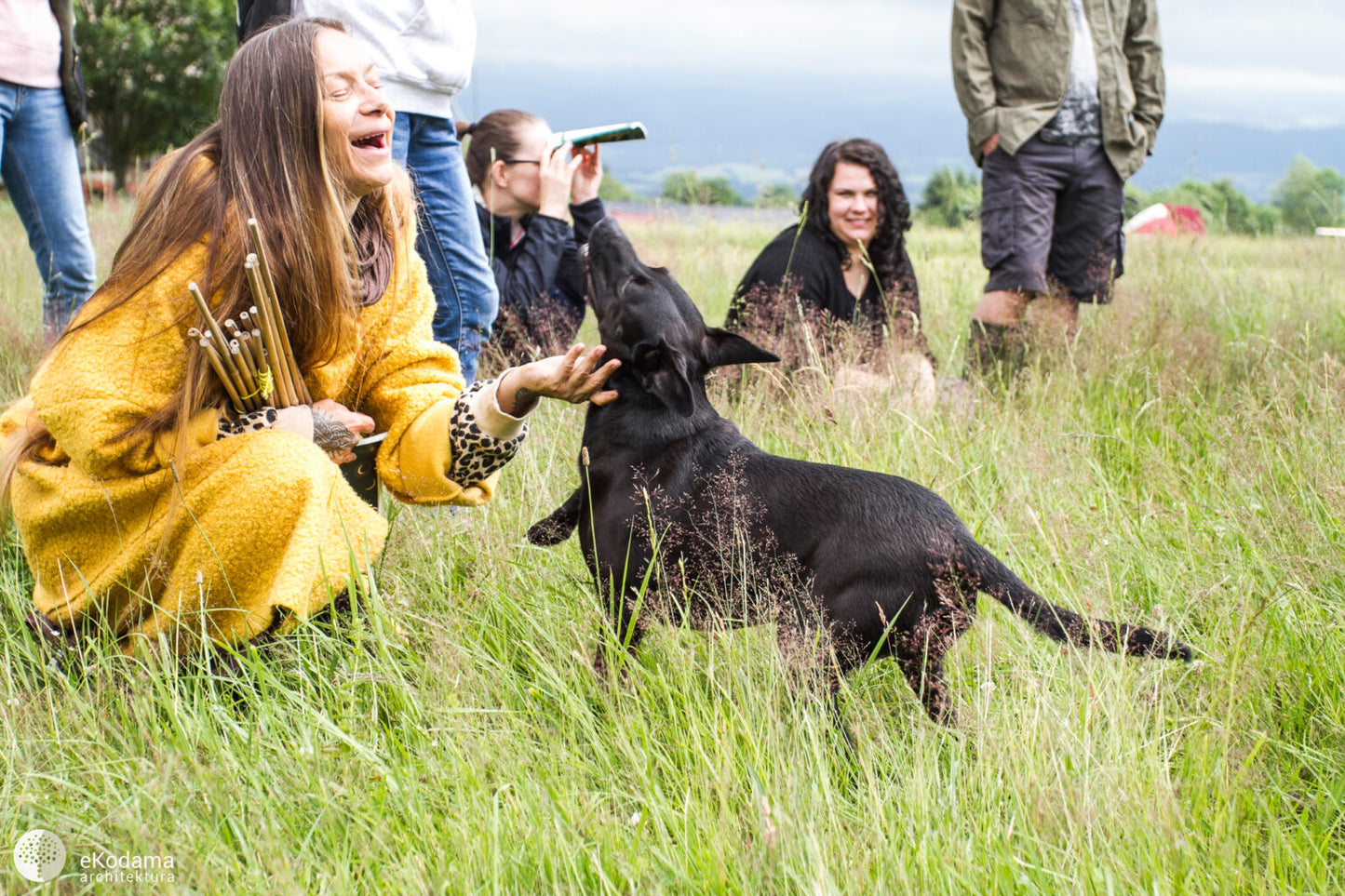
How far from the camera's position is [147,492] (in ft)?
7.61

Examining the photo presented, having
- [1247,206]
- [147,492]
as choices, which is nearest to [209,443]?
[147,492]

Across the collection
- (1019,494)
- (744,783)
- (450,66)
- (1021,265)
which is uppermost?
(450,66)

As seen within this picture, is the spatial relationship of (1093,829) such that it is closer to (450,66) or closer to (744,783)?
(744,783)

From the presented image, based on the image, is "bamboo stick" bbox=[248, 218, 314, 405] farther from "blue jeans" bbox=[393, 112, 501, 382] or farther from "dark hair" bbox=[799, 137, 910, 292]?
"dark hair" bbox=[799, 137, 910, 292]

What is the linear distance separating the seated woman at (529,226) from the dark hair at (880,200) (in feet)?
3.43

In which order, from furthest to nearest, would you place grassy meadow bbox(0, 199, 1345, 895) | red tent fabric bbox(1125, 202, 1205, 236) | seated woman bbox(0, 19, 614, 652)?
red tent fabric bbox(1125, 202, 1205, 236) < seated woman bbox(0, 19, 614, 652) < grassy meadow bbox(0, 199, 1345, 895)

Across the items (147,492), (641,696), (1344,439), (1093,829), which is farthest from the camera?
(1344,439)

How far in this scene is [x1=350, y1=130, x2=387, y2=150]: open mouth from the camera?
7.84 feet

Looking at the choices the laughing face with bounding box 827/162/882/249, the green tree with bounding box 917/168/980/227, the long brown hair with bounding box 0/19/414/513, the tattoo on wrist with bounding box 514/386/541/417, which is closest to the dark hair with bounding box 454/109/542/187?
the laughing face with bounding box 827/162/882/249

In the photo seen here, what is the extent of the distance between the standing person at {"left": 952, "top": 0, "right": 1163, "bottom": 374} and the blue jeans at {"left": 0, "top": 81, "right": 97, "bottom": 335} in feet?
12.3

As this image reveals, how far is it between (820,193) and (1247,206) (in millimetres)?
15540

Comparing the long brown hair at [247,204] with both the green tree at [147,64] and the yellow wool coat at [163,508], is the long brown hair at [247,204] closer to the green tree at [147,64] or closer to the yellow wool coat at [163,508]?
the yellow wool coat at [163,508]

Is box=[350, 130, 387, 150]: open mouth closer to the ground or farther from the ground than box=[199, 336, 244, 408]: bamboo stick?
farther from the ground

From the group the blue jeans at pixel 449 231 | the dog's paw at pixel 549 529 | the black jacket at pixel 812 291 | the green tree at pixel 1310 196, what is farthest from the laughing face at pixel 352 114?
the green tree at pixel 1310 196
